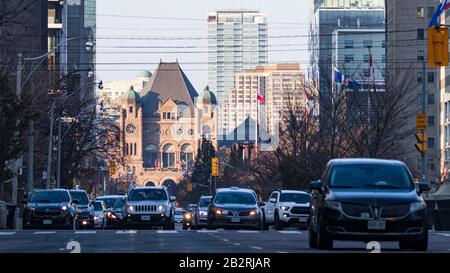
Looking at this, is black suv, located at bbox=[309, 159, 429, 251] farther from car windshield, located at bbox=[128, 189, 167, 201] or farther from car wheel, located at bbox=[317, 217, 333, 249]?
car windshield, located at bbox=[128, 189, 167, 201]

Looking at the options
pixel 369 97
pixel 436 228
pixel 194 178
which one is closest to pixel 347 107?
pixel 369 97

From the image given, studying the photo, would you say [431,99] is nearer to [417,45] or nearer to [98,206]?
[417,45]

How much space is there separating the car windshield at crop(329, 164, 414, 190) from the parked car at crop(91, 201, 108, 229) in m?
33.1

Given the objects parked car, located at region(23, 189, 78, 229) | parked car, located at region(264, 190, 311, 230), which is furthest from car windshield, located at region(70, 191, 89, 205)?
parked car, located at region(264, 190, 311, 230)

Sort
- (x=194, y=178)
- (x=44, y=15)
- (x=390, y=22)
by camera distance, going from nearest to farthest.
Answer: (x=44, y=15) < (x=390, y=22) < (x=194, y=178)

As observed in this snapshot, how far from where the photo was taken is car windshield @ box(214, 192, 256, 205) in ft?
145

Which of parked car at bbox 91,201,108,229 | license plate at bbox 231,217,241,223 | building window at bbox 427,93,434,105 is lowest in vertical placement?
parked car at bbox 91,201,108,229

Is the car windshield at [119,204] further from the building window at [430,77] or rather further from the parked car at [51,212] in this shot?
the building window at [430,77]
